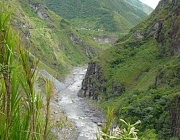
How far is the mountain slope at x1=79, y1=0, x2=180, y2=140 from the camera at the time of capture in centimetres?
4088

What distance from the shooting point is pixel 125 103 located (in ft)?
171

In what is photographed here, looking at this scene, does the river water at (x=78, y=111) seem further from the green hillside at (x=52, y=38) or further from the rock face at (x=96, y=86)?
the green hillside at (x=52, y=38)

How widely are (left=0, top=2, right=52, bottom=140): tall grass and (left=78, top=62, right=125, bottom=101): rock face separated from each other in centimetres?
6149

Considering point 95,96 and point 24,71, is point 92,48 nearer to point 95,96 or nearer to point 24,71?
point 95,96

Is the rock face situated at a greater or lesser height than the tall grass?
greater

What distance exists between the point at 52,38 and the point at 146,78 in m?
75.7

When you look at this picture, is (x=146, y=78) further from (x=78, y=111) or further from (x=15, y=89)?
(x=15, y=89)

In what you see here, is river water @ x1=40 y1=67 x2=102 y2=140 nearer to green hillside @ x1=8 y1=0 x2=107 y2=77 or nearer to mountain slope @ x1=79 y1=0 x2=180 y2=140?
mountain slope @ x1=79 y1=0 x2=180 y2=140

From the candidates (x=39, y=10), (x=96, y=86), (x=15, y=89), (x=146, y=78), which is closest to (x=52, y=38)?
(x=39, y=10)

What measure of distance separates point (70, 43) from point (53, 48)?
2579 centimetres

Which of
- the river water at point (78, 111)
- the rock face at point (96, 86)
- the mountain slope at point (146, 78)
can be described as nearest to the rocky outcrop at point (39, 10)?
the river water at point (78, 111)

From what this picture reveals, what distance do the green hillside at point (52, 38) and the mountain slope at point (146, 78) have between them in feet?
98.7

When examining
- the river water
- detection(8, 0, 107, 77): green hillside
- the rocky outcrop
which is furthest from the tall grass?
the rocky outcrop

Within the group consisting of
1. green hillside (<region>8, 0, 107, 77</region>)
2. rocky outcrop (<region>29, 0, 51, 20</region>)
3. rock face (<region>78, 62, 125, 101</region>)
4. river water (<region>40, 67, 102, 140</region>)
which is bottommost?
river water (<region>40, 67, 102, 140</region>)
